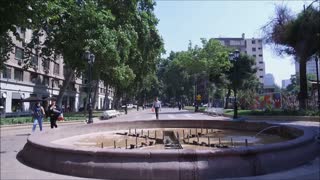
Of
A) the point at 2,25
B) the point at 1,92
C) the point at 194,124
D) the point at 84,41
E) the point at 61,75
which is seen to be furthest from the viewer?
the point at 61,75

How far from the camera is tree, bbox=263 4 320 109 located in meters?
34.7

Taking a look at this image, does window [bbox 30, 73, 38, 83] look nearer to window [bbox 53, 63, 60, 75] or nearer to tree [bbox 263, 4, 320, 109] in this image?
window [bbox 53, 63, 60, 75]

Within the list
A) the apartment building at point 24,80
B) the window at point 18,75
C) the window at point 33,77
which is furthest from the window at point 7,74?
the window at point 33,77

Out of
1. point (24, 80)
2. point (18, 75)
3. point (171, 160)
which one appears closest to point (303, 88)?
point (171, 160)

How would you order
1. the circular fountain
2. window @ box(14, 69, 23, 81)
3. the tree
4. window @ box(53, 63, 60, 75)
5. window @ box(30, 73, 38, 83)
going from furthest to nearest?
window @ box(53, 63, 60, 75)
window @ box(30, 73, 38, 83)
window @ box(14, 69, 23, 81)
the tree
the circular fountain

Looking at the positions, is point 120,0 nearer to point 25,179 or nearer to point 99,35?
point 99,35

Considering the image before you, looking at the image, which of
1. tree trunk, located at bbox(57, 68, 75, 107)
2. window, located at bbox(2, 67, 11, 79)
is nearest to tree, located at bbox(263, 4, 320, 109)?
tree trunk, located at bbox(57, 68, 75, 107)

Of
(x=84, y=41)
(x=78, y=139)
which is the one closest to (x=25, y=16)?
(x=78, y=139)

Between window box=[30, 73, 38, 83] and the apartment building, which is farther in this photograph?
window box=[30, 73, 38, 83]

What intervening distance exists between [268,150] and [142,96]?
119856 millimetres

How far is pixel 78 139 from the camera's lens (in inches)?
608

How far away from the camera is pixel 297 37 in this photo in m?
35.8

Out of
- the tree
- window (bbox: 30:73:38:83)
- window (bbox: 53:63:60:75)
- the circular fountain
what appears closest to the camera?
the circular fountain

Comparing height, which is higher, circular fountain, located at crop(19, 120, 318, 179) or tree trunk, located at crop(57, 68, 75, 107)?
tree trunk, located at crop(57, 68, 75, 107)
